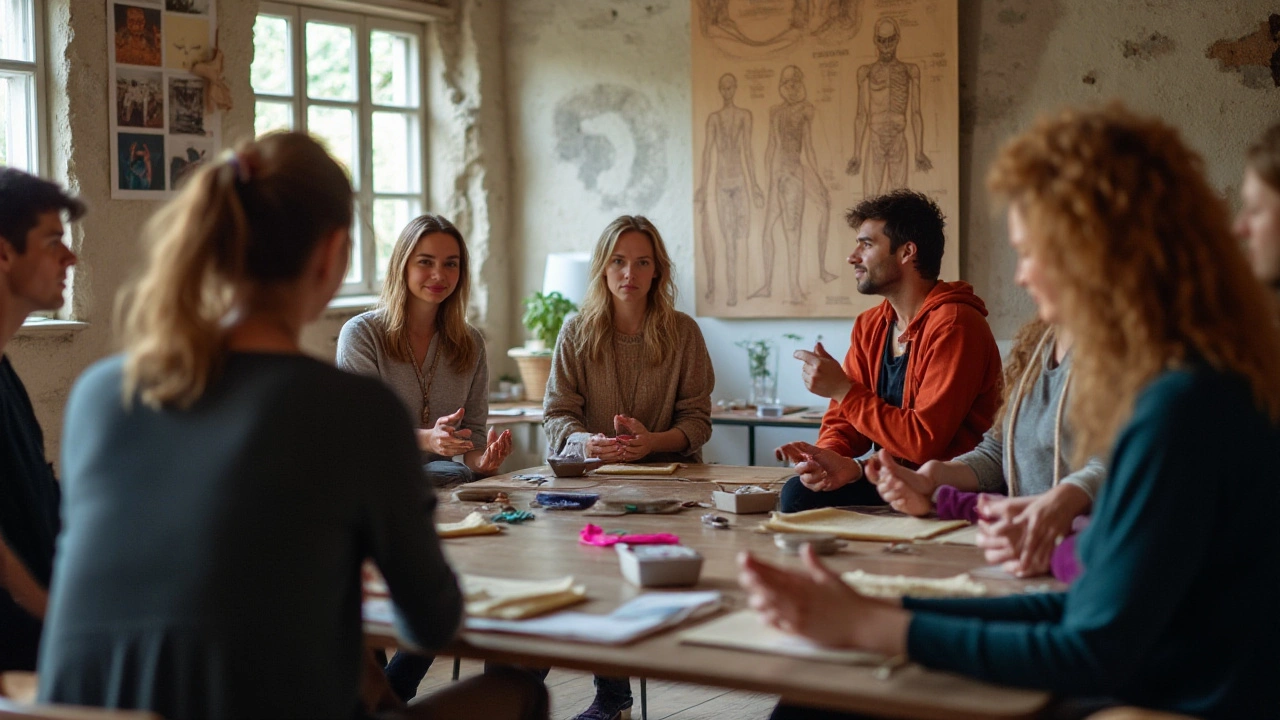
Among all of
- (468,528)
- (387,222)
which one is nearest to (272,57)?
(387,222)

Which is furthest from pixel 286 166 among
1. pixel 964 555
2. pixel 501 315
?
pixel 501 315

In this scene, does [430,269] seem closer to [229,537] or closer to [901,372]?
[901,372]

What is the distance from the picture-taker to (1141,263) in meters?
1.50

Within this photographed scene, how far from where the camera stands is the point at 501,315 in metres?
6.89

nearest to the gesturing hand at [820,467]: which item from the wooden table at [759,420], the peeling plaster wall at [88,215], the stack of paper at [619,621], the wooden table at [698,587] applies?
the wooden table at [698,587]

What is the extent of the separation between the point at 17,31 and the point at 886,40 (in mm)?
3620

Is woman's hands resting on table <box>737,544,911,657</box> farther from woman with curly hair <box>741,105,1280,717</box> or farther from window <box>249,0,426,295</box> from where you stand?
window <box>249,0,426,295</box>

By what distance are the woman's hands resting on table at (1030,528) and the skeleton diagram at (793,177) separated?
381cm

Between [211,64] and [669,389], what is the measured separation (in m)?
2.65

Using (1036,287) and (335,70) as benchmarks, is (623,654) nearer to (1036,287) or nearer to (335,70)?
(1036,287)

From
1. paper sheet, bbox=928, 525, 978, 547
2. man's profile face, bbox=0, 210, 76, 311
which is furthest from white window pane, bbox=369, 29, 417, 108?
paper sheet, bbox=928, 525, 978, 547

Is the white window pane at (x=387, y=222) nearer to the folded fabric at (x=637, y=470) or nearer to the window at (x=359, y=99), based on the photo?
the window at (x=359, y=99)

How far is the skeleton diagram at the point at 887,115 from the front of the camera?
18.8 ft

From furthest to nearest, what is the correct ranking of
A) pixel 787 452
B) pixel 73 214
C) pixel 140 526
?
pixel 787 452 → pixel 73 214 → pixel 140 526
